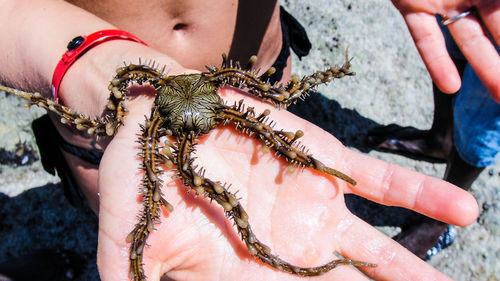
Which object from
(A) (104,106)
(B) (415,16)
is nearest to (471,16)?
(B) (415,16)

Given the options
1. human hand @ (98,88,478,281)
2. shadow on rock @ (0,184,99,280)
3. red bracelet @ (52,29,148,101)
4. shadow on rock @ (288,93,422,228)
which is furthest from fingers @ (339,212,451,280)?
shadow on rock @ (0,184,99,280)

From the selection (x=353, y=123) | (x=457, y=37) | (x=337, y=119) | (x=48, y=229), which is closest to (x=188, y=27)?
(x=457, y=37)

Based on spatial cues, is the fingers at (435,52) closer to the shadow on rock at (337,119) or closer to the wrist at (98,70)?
the wrist at (98,70)

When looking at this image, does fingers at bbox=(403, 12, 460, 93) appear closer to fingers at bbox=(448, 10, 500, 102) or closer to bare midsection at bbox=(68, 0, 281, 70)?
fingers at bbox=(448, 10, 500, 102)

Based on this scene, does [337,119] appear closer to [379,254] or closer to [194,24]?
[194,24]

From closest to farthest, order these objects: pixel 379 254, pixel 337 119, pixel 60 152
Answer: pixel 379 254 < pixel 60 152 < pixel 337 119

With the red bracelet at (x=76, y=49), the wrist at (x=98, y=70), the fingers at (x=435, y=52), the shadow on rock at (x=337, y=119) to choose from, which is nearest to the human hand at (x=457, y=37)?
the fingers at (x=435, y=52)
